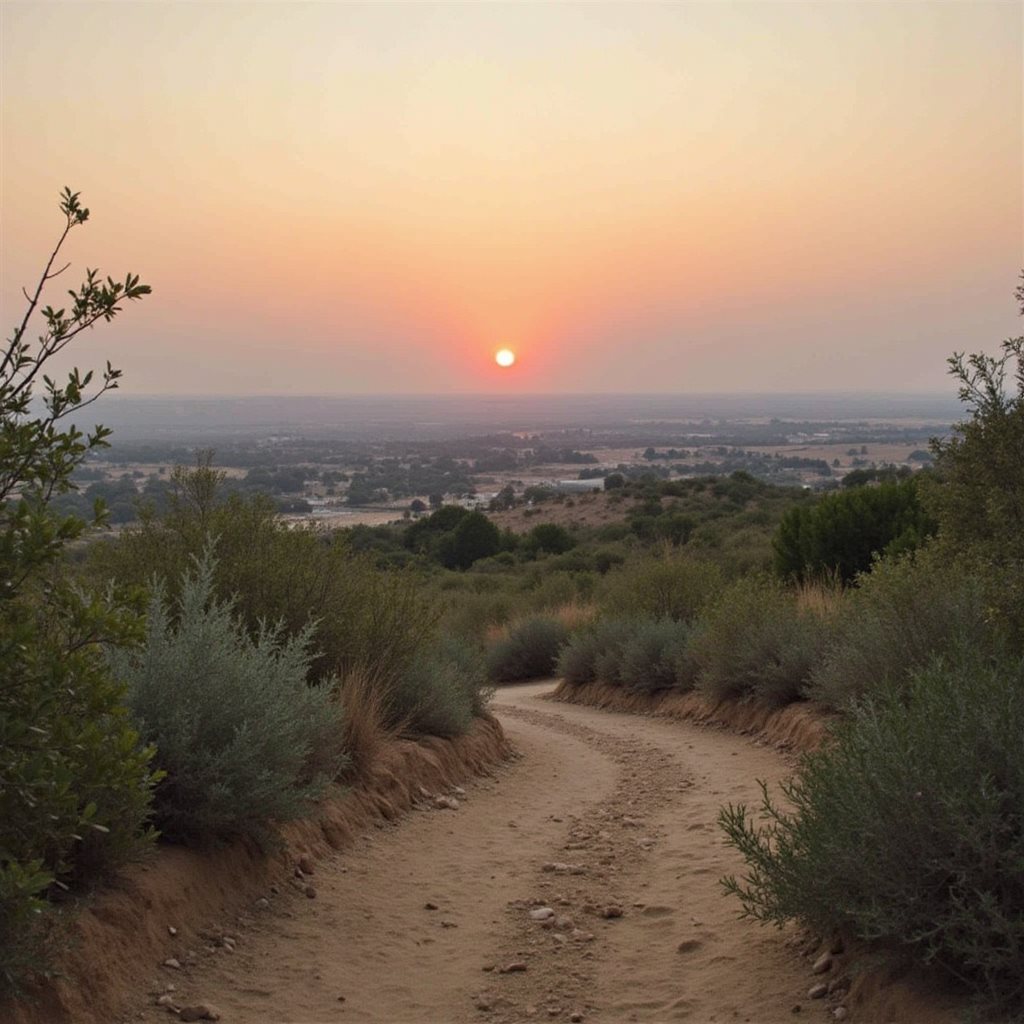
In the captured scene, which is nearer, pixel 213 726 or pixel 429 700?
pixel 213 726

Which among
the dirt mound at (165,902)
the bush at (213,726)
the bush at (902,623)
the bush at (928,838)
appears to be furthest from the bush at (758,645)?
the bush at (928,838)

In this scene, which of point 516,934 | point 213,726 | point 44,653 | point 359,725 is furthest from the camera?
point 359,725

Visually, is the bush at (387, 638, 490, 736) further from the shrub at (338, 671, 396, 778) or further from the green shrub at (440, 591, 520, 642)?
the green shrub at (440, 591, 520, 642)

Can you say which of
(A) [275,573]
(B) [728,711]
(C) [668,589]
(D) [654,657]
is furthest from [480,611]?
(A) [275,573]

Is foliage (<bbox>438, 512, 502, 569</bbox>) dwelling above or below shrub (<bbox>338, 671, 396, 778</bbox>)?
below

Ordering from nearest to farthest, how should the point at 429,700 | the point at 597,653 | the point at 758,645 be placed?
the point at 429,700
the point at 758,645
the point at 597,653

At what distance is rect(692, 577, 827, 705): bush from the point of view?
1363 cm

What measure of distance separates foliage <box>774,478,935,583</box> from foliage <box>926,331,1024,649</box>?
14.0 m

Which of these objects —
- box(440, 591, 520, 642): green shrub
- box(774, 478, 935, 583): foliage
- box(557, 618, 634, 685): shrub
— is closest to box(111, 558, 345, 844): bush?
box(557, 618, 634, 685): shrub

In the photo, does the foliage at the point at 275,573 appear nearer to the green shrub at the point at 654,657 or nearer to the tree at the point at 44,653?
the tree at the point at 44,653

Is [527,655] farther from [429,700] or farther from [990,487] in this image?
[990,487]

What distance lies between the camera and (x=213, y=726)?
679 cm

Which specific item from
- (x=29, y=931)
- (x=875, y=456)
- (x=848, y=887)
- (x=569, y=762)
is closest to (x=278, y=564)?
(x=569, y=762)

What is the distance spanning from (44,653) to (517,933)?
3465mm
